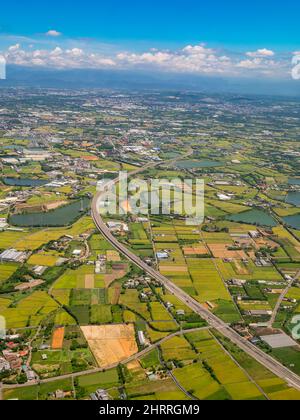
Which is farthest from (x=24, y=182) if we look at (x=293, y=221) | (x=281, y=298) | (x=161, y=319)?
(x=281, y=298)

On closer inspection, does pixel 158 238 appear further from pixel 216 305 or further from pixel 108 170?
pixel 108 170

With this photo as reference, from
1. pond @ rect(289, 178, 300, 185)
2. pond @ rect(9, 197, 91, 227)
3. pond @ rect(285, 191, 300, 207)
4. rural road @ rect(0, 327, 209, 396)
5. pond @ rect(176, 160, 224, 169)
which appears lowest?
rural road @ rect(0, 327, 209, 396)

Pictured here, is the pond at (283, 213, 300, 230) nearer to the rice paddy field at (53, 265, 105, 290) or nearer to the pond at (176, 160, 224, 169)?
the rice paddy field at (53, 265, 105, 290)

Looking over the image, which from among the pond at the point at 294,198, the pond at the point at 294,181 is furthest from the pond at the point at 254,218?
the pond at the point at 294,181

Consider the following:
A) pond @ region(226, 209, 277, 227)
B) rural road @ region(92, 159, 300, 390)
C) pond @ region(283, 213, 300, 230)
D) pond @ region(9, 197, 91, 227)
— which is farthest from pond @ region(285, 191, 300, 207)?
rural road @ region(92, 159, 300, 390)

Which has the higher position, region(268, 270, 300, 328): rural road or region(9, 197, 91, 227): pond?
region(9, 197, 91, 227): pond

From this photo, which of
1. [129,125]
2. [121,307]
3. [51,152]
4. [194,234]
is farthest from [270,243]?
[129,125]

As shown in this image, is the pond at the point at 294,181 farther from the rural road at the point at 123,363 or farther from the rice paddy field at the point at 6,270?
the rice paddy field at the point at 6,270
